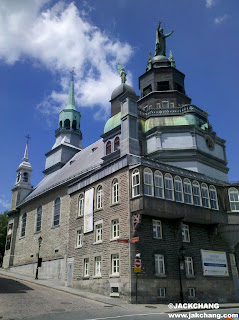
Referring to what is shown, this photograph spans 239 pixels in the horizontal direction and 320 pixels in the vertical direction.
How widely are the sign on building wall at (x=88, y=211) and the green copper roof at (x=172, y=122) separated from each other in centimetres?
983

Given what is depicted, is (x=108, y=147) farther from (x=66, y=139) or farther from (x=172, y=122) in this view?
(x=66, y=139)

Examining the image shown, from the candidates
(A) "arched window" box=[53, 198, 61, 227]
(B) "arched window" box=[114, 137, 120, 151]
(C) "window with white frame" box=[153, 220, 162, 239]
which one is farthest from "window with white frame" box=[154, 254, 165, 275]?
(A) "arched window" box=[53, 198, 61, 227]

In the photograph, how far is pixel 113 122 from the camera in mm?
34000

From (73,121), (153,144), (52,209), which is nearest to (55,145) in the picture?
(73,121)

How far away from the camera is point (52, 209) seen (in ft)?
135

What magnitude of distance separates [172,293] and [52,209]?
74.4 feet

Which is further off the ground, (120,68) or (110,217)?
(120,68)

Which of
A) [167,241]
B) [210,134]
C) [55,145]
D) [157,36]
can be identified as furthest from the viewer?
[55,145]

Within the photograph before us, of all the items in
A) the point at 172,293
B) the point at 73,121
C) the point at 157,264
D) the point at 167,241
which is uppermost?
the point at 73,121

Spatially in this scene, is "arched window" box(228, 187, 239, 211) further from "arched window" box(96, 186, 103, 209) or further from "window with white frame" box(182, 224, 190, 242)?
"arched window" box(96, 186, 103, 209)

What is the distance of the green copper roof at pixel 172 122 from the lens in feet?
110

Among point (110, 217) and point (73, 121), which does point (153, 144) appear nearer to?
point (110, 217)

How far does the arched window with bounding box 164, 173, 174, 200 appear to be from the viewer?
24156 mm

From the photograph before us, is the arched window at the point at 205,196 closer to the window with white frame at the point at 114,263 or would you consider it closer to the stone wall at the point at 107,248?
the stone wall at the point at 107,248
